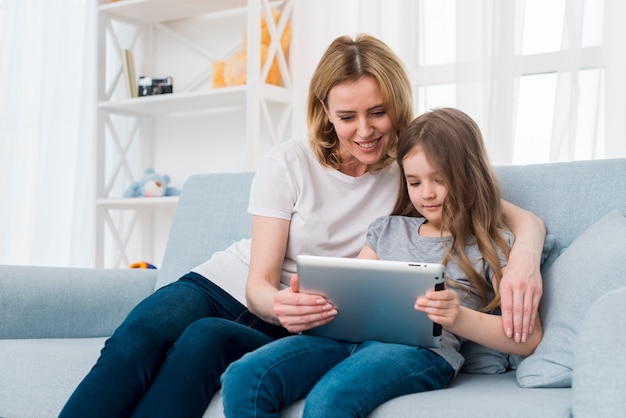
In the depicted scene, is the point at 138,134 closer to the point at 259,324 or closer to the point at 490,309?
the point at 259,324

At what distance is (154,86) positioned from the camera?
134 inches

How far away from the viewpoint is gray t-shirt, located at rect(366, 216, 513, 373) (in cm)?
147

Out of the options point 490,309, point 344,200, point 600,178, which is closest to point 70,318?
point 344,200

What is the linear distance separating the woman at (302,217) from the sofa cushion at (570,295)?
0.06 m

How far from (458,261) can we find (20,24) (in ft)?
9.62

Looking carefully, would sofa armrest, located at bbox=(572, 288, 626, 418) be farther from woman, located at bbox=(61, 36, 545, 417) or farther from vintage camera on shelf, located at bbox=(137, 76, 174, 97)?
vintage camera on shelf, located at bbox=(137, 76, 174, 97)

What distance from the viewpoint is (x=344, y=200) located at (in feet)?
5.81

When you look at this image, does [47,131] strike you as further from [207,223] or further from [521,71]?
[521,71]

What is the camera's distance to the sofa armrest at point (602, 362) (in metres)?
1.06

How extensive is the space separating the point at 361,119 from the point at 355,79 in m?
0.08

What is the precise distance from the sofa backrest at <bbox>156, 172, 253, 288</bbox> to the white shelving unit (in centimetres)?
93

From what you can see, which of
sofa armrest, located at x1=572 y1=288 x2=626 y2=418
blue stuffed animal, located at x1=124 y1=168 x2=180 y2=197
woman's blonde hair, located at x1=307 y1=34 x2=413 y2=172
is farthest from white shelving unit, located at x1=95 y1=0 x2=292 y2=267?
sofa armrest, located at x1=572 y1=288 x2=626 y2=418

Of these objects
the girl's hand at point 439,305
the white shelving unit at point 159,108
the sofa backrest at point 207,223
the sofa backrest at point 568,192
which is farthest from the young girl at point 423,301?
the white shelving unit at point 159,108

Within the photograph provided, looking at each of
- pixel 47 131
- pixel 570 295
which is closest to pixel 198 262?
pixel 570 295
